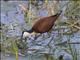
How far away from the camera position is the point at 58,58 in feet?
9.74

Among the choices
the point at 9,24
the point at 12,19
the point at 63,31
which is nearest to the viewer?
the point at 63,31

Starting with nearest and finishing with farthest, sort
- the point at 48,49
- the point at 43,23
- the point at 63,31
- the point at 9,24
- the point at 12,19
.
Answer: the point at 43,23, the point at 48,49, the point at 63,31, the point at 9,24, the point at 12,19

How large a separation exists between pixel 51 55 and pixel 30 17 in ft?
4.42

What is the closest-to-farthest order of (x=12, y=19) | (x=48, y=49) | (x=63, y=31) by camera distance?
1. (x=48, y=49)
2. (x=63, y=31)
3. (x=12, y=19)

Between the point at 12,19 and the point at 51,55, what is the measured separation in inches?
59.6

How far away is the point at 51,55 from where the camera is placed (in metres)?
3.05

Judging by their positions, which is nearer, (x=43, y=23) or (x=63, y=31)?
(x=43, y=23)

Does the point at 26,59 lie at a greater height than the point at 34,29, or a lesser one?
lesser

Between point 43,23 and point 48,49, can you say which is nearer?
point 43,23

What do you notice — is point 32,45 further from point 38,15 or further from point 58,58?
point 38,15

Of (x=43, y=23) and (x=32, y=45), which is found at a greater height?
(x=43, y=23)

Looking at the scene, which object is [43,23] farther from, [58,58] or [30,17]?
[30,17]

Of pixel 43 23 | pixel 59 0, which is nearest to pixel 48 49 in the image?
pixel 43 23

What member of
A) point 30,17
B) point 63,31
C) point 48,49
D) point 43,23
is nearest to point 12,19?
point 30,17
